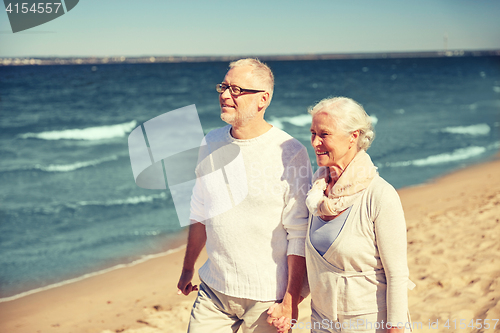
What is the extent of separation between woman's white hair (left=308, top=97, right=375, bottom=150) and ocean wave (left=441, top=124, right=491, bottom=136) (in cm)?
1799

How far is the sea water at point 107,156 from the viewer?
7.20 metres

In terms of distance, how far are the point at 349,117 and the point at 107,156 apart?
1431 centimetres

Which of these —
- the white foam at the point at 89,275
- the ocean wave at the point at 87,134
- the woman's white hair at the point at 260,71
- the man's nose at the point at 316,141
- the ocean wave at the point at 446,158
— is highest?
the woman's white hair at the point at 260,71

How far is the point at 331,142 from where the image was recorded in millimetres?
2037

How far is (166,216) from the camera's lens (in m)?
8.73

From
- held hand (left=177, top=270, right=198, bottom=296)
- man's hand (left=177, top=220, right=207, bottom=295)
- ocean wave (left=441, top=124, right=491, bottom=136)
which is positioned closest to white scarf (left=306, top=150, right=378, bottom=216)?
man's hand (left=177, top=220, right=207, bottom=295)

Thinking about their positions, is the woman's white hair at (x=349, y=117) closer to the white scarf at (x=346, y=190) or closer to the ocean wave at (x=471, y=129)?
the white scarf at (x=346, y=190)

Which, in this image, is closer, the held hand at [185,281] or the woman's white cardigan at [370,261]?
the woman's white cardigan at [370,261]

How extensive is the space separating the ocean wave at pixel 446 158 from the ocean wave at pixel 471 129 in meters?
3.37

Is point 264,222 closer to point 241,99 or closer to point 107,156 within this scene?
point 241,99

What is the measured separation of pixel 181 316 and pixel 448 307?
270 cm

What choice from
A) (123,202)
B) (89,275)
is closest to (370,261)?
(89,275)

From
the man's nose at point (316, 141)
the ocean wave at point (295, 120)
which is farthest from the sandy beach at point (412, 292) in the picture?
the ocean wave at point (295, 120)

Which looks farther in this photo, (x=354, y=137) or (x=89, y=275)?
(x=89, y=275)
